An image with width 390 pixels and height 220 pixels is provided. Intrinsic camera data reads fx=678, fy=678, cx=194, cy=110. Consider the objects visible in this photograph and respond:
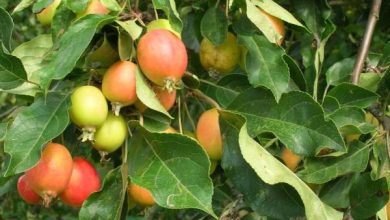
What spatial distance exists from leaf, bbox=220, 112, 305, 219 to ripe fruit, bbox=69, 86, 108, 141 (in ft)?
0.83

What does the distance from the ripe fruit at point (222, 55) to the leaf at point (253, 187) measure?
0.16m

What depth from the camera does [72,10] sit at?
1.23 m

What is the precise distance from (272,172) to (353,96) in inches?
13.7

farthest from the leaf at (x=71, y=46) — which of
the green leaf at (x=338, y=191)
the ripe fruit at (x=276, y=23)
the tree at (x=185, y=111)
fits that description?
the green leaf at (x=338, y=191)

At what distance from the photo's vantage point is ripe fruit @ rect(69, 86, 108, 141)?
1169 mm

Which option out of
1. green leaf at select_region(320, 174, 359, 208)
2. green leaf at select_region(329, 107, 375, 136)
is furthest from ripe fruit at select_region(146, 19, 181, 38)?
green leaf at select_region(320, 174, 359, 208)

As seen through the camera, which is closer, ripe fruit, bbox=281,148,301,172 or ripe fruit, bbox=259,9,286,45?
ripe fruit, bbox=259,9,286,45

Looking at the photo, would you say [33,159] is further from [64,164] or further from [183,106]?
[183,106]

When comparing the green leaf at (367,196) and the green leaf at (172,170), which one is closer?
the green leaf at (172,170)

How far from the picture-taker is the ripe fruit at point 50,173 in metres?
1.20

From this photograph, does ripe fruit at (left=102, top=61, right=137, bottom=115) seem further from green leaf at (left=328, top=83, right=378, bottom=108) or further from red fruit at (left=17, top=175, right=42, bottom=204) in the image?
green leaf at (left=328, top=83, right=378, bottom=108)

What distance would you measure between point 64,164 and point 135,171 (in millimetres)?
138

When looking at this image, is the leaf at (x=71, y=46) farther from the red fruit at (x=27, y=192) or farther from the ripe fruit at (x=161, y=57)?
the red fruit at (x=27, y=192)

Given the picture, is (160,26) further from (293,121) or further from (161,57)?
(293,121)
